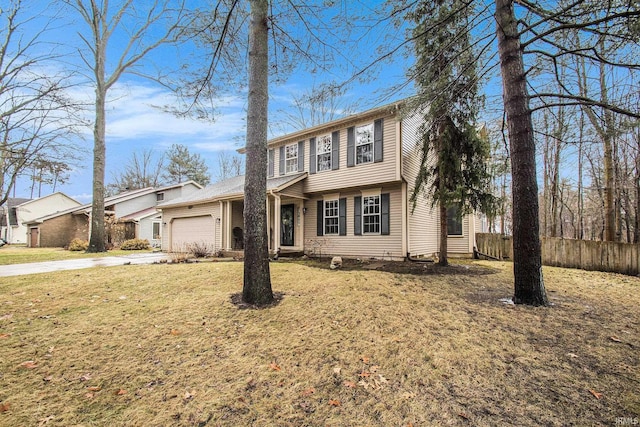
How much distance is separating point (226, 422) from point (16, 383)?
2.14 meters

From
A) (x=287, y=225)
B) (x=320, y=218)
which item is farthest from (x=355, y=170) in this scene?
(x=287, y=225)

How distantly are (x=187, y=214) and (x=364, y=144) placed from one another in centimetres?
1045

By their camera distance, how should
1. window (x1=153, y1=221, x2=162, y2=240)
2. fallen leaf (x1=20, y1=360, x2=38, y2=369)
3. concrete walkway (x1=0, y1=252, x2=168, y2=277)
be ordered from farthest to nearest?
window (x1=153, y1=221, x2=162, y2=240)
concrete walkway (x1=0, y1=252, x2=168, y2=277)
fallen leaf (x1=20, y1=360, x2=38, y2=369)

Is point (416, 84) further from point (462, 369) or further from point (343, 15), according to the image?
point (462, 369)

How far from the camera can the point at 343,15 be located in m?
5.03

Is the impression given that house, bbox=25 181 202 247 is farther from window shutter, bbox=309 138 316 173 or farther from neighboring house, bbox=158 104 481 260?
window shutter, bbox=309 138 316 173

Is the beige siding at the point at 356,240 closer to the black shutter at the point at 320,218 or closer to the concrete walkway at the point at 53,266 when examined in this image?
the black shutter at the point at 320,218

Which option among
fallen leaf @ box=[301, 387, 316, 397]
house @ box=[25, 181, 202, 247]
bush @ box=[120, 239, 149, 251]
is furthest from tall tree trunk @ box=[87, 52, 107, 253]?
fallen leaf @ box=[301, 387, 316, 397]

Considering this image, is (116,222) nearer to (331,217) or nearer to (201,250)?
(201,250)

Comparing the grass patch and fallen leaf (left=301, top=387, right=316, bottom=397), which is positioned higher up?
the grass patch

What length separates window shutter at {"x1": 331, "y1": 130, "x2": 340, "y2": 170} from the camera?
11.2 m

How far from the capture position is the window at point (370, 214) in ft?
35.1

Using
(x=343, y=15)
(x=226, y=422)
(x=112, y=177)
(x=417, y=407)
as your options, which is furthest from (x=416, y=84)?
(x=112, y=177)

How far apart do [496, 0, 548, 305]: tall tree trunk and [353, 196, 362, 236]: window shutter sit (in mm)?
6498
